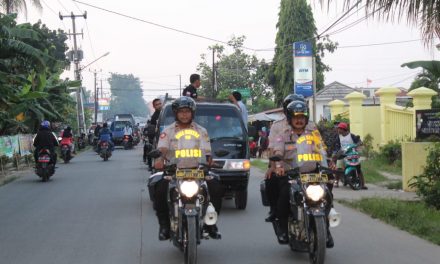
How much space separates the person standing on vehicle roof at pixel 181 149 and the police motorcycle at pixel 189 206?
0.12m

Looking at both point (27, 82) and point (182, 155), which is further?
point (27, 82)

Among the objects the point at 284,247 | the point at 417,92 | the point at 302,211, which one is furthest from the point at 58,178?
the point at 302,211

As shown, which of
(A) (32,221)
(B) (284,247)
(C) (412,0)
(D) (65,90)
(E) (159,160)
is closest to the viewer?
(E) (159,160)

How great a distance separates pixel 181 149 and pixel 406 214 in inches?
184

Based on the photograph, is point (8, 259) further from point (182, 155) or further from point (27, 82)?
point (27, 82)

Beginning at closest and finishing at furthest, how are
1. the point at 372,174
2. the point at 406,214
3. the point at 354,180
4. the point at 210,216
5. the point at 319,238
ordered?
the point at 319,238
the point at 210,216
the point at 406,214
the point at 354,180
the point at 372,174

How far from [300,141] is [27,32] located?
48.4ft

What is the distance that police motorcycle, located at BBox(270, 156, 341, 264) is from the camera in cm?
609

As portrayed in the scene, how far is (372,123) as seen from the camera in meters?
23.7

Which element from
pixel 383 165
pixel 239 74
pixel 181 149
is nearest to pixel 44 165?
pixel 383 165

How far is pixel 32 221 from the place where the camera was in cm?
1022

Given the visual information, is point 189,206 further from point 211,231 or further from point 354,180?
point 354,180

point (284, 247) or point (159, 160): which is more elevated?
point (159, 160)

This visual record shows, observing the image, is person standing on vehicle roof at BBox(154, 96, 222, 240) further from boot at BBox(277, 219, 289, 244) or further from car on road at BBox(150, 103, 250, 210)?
car on road at BBox(150, 103, 250, 210)
